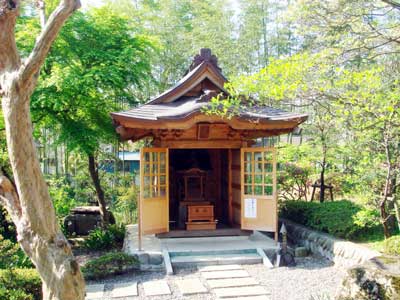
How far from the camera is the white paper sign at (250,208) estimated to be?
7417 mm

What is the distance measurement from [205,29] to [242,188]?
345 inches

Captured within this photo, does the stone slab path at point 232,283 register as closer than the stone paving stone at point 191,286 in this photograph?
Yes

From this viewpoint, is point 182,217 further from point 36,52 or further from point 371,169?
point 36,52

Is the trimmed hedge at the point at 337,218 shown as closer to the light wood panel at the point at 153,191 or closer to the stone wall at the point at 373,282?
the stone wall at the point at 373,282

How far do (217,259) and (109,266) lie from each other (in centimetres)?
177

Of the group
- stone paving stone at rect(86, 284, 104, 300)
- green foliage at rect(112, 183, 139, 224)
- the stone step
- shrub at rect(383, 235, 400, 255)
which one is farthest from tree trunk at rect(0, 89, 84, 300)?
green foliage at rect(112, 183, 139, 224)

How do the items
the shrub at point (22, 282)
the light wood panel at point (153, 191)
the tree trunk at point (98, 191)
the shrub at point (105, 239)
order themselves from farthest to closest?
the tree trunk at point (98, 191)
the shrub at point (105, 239)
the light wood panel at point (153, 191)
the shrub at point (22, 282)

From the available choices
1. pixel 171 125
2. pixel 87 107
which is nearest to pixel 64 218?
pixel 87 107

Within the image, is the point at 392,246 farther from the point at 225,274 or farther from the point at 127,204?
the point at 127,204

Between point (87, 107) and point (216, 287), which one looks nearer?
point (216, 287)

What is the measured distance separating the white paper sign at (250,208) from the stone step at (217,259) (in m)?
0.84

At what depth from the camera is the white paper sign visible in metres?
7.42

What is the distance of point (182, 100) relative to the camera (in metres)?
8.10

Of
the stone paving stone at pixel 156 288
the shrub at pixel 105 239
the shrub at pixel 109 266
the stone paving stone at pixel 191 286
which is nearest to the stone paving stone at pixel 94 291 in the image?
the shrub at pixel 109 266
